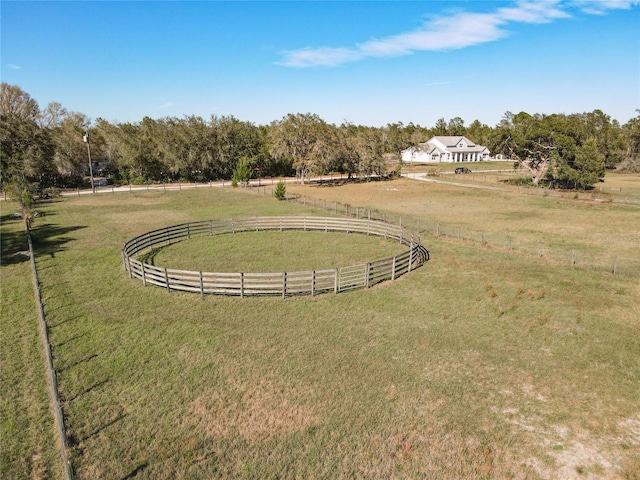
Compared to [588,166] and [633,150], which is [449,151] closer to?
[633,150]

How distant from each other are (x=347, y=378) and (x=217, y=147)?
61933mm

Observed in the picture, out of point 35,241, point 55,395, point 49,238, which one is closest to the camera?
point 55,395

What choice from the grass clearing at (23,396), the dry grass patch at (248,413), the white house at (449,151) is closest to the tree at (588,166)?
the white house at (449,151)

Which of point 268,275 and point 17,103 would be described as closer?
point 268,275

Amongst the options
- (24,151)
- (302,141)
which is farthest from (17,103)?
(302,141)

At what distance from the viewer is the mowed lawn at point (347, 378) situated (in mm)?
8523

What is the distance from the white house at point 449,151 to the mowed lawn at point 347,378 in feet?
296

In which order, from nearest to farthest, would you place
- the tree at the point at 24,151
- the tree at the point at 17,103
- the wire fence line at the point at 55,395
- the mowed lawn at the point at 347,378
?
the wire fence line at the point at 55,395 < the mowed lawn at the point at 347,378 < the tree at the point at 24,151 < the tree at the point at 17,103

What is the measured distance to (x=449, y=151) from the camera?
105 m

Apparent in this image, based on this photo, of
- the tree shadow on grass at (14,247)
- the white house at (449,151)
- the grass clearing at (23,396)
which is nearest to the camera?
the grass clearing at (23,396)

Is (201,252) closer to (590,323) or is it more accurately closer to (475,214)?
(590,323)

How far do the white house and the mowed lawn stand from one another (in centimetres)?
9029

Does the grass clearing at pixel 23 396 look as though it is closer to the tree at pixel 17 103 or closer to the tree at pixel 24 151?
the tree at pixel 24 151

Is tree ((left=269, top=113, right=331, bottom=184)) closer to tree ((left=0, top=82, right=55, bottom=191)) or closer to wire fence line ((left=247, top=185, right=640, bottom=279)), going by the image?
wire fence line ((left=247, top=185, right=640, bottom=279))
